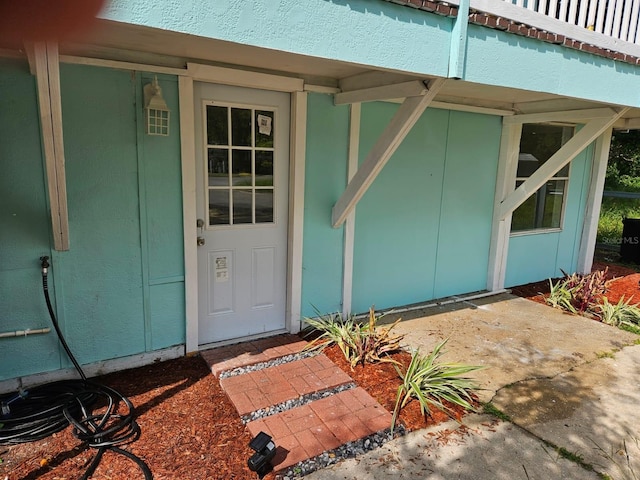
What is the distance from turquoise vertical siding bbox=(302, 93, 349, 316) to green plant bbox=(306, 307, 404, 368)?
0.36 metres

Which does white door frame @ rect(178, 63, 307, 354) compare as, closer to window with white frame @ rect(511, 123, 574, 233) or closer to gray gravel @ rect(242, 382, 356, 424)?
gray gravel @ rect(242, 382, 356, 424)

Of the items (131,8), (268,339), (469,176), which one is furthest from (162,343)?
(469,176)

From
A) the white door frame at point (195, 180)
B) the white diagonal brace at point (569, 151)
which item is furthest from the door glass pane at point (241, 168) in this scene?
the white diagonal brace at point (569, 151)

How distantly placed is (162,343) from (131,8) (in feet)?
8.00

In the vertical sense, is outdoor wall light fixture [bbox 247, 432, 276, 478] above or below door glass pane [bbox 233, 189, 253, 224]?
below

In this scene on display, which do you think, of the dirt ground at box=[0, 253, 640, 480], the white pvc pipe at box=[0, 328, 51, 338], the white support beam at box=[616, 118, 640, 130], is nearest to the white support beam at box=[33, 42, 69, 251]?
the white pvc pipe at box=[0, 328, 51, 338]

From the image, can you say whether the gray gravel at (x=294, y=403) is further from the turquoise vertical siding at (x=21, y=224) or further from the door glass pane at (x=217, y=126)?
the door glass pane at (x=217, y=126)

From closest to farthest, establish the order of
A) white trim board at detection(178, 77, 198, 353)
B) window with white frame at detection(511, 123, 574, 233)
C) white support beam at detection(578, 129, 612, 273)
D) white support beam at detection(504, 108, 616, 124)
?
white trim board at detection(178, 77, 198, 353)
white support beam at detection(504, 108, 616, 124)
window with white frame at detection(511, 123, 574, 233)
white support beam at detection(578, 129, 612, 273)

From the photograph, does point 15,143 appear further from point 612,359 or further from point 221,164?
point 612,359

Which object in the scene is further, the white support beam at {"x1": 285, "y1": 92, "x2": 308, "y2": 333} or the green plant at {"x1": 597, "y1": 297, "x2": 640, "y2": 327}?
the green plant at {"x1": 597, "y1": 297, "x2": 640, "y2": 327}

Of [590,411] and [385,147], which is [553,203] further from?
[385,147]

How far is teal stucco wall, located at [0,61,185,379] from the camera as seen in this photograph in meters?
2.69

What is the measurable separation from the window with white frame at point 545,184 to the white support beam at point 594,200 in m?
0.54

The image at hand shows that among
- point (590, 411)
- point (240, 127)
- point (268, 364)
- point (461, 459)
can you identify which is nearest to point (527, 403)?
point (590, 411)
